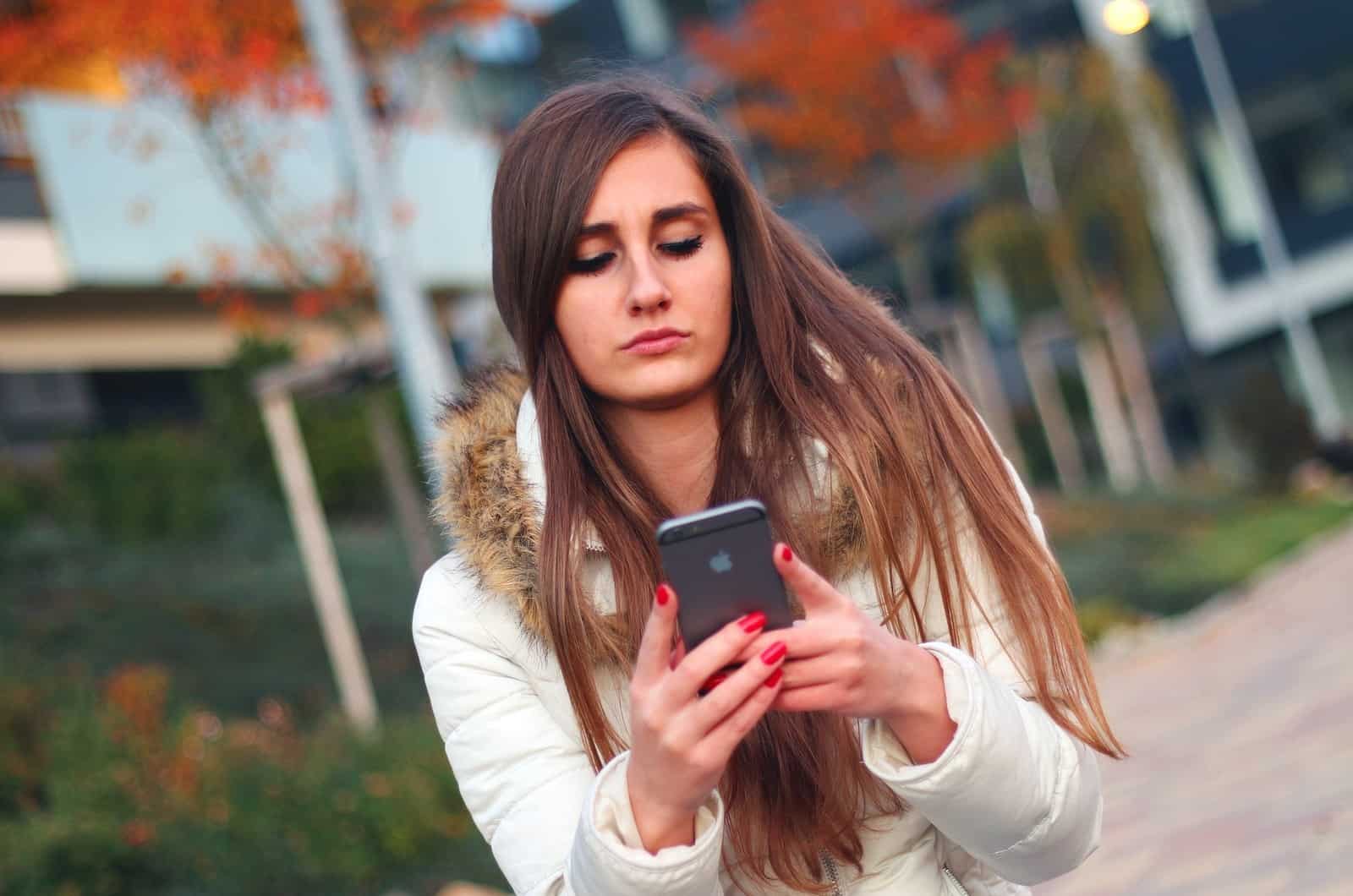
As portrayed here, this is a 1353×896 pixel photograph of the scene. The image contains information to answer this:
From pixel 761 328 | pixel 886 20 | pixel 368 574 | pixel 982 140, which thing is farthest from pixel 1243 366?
pixel 761 328

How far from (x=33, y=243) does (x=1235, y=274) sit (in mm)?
21401

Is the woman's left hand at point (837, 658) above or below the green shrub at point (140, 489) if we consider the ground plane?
below

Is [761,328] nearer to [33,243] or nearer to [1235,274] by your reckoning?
[33,243]

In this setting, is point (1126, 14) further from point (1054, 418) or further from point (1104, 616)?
point (1054, 418)

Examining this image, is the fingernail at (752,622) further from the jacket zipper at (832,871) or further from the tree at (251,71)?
the tree at (251,71)

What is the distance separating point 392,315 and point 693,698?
729cm

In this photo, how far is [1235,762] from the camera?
24.7ft

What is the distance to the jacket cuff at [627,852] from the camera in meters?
1.94

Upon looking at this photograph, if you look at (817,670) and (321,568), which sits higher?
(321,568)

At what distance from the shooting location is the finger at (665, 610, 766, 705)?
1.80 metres

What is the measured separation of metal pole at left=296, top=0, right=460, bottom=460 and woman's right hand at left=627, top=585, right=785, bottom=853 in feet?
22.6

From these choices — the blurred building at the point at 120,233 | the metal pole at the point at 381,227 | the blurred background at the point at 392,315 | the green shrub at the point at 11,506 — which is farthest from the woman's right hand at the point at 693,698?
the blurred building at the point at 120,233

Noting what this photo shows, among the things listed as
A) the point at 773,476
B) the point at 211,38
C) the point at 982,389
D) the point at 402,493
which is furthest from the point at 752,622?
the point at 982,389

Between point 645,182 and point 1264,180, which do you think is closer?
point 645,182
